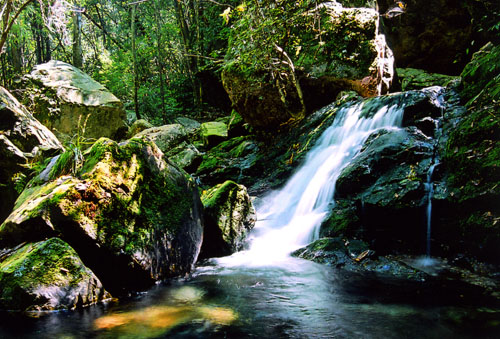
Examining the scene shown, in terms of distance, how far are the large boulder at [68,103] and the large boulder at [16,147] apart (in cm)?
392

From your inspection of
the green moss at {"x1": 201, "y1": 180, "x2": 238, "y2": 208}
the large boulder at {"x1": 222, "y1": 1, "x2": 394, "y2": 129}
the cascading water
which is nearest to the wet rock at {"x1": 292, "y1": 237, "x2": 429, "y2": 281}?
the cascading water

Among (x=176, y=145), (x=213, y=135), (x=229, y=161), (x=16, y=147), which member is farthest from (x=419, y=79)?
(x=16, y=147)

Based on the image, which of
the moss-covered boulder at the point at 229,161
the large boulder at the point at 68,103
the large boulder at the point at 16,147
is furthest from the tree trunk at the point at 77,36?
the large boulder at the point at 16,147

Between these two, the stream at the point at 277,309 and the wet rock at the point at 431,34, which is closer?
the stream at the point at 277,309

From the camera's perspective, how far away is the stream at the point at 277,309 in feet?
9.16

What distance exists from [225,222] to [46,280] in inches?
113

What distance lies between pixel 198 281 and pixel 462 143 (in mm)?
4204

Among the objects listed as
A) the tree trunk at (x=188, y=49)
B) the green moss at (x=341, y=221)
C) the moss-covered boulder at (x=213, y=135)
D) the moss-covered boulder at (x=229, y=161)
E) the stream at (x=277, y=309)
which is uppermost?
the tree trunk at (x=188, y=49)

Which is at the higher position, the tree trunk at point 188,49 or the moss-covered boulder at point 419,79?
the tree trunk at point 188,49

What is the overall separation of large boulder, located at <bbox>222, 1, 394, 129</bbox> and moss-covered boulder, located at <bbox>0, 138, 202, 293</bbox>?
5.61 metres

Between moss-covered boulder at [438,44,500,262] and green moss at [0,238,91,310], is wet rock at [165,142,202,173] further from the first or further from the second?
moss-covered boulder at [438,44,500,262]

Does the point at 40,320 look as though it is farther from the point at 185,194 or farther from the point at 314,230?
the point at 314,230

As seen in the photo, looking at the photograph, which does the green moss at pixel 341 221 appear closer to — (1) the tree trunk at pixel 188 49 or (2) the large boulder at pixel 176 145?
(2) the large boulder at pixel 176 145

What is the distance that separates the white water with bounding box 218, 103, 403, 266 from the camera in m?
5.77
